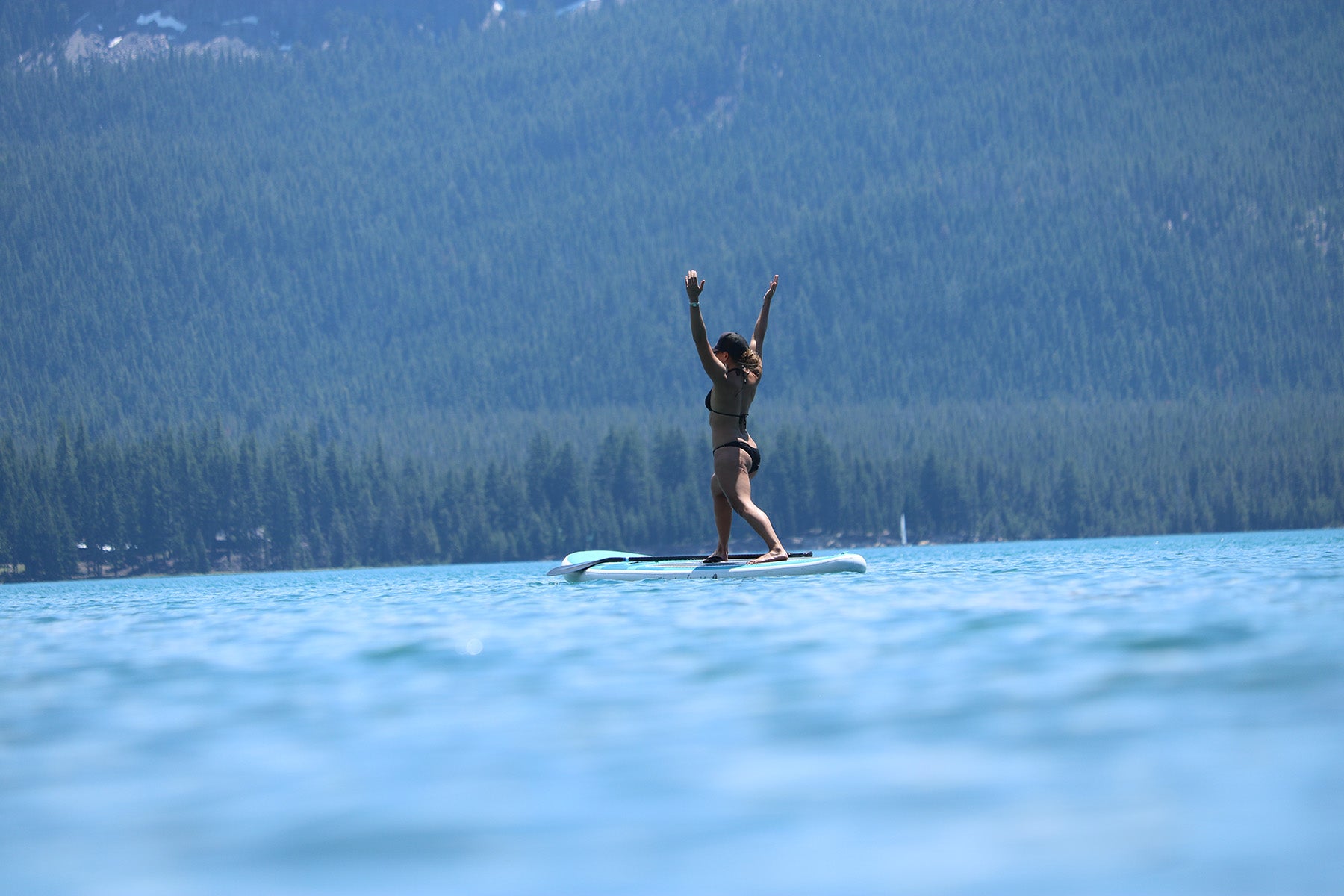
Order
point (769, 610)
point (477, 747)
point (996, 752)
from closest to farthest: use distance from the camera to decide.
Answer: point (996, 752) < point (477, 747) < point (769, 610)

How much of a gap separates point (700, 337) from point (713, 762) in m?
12.8

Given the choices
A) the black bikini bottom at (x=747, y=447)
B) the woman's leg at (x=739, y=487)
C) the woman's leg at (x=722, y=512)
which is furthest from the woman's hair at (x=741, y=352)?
the woman's leg at (x=722, y=512)

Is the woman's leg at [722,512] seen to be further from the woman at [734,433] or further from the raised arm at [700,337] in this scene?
the raised arm at [700,337]

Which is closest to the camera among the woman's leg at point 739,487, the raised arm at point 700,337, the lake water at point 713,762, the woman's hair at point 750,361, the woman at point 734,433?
the lake water at point 713,762

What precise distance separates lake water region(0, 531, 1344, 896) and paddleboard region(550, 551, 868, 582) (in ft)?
22.7

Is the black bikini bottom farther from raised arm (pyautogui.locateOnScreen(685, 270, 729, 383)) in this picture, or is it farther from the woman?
raised arm (pyautogui.locateOnScreen(685, 270, 729, 383))

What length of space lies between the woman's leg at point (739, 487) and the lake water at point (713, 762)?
23.3ft

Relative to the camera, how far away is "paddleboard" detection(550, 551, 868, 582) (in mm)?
19625

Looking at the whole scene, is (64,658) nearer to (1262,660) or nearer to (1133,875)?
(1262,660)

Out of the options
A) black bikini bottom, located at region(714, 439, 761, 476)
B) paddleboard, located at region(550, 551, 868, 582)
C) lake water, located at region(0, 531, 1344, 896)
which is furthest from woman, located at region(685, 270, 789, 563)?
lake water, located at region(0, 531, 1344, 896)

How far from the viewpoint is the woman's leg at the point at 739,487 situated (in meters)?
19.8

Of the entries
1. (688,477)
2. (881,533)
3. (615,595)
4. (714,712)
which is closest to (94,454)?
(688,477)

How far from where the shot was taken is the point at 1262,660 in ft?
29.4

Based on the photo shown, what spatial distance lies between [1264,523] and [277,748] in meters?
176
